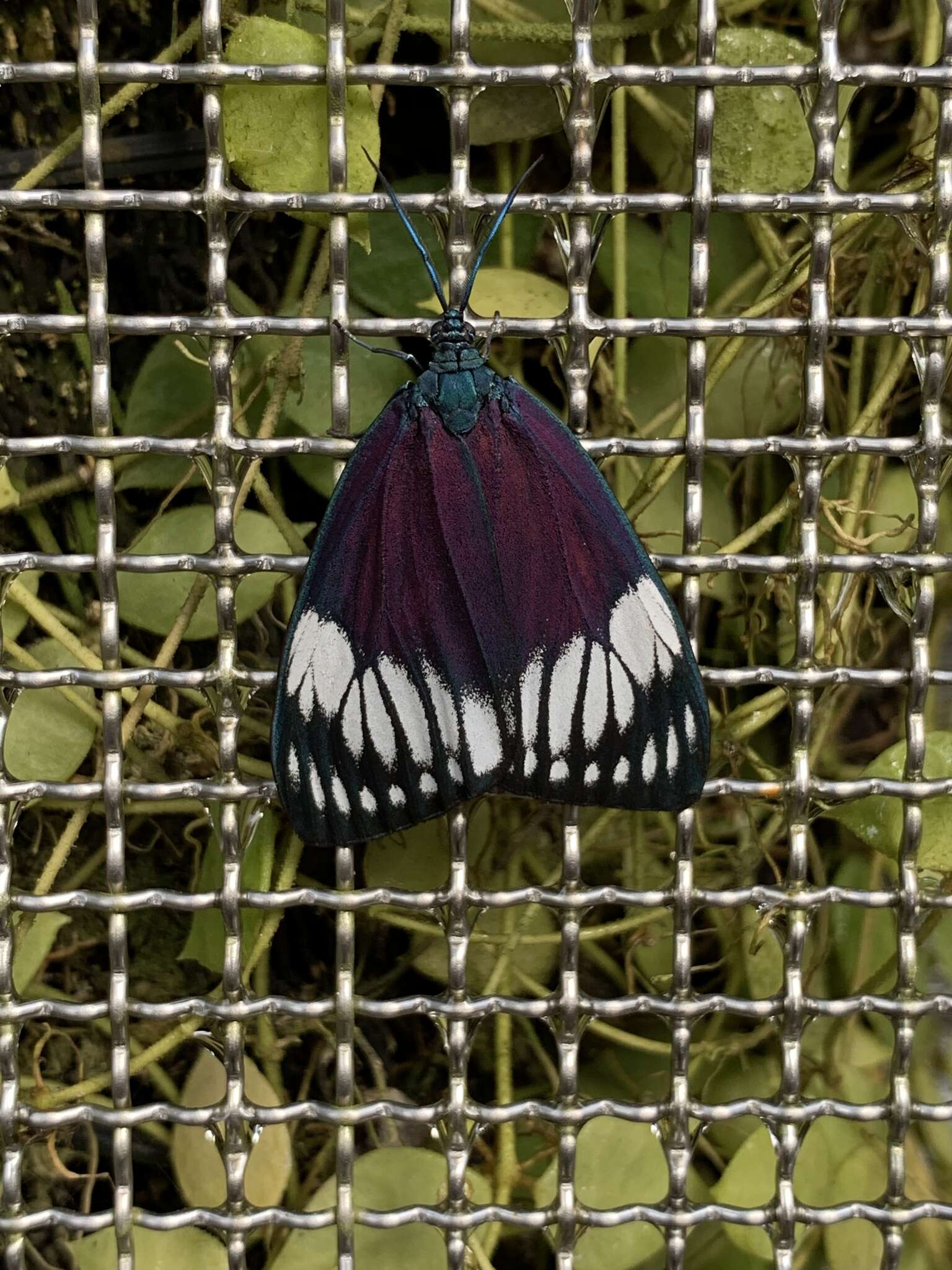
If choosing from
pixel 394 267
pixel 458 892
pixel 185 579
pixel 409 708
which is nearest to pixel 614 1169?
pixel 458 892

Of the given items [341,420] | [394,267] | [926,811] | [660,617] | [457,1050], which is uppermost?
[394,267]

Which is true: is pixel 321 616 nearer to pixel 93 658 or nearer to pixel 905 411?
pixel 93 658

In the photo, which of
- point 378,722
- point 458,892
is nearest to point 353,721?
point 378,722

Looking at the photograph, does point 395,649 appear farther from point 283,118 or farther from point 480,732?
point 283,118

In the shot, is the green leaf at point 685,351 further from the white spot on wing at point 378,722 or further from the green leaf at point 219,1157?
the green leaf at point 219,1157

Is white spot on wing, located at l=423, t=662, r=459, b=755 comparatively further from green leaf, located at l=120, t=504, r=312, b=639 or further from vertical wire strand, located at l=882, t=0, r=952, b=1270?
vertical wire strand, located at l=882, t=0, r=952, b=1270

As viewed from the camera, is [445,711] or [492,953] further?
[492,953]

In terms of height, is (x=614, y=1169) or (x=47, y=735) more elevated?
(x=47, y=735)
